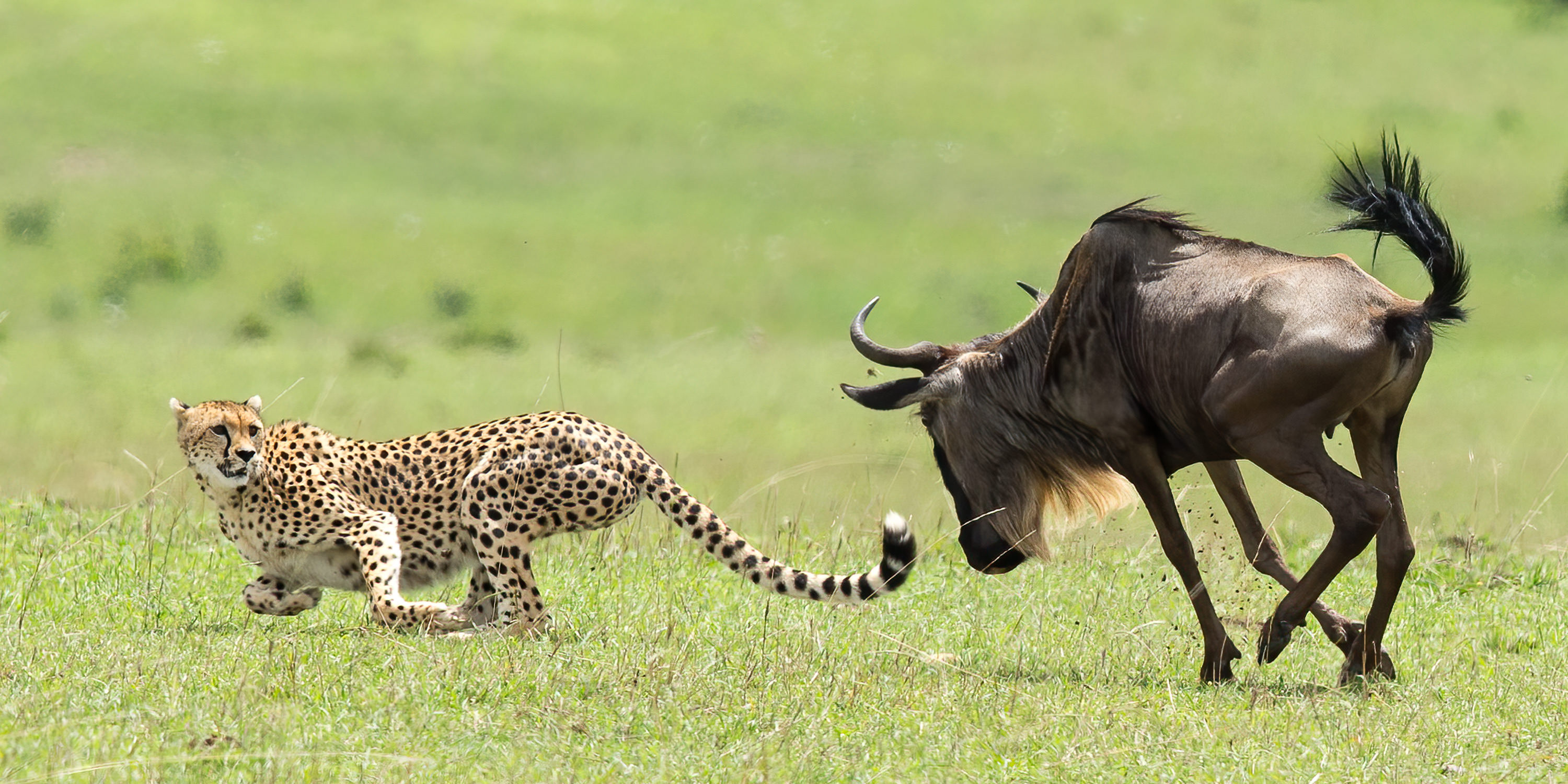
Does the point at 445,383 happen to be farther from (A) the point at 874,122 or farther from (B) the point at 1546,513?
(A) the point at 874,122

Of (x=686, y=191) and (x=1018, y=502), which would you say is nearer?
(x=1018, y=502)

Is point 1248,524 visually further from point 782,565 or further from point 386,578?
point 386,578

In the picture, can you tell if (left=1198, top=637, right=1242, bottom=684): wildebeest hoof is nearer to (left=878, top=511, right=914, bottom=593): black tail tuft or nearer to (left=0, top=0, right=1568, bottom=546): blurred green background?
(left=878, top=511, right=914, bottom=593): black tail tuft

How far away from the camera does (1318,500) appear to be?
256 inches

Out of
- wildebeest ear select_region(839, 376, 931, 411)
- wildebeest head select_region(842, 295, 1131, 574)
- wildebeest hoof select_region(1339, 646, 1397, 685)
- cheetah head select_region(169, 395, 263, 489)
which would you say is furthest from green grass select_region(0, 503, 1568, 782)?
wildebeest ear select_region(839, 376, 931, 411)

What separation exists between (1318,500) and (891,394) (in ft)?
6.39

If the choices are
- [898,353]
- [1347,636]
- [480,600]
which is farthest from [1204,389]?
[480,600]

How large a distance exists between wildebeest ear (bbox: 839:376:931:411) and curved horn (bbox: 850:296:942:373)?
0.18 metres

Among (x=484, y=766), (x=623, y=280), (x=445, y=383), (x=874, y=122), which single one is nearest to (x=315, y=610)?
(x=484, y=766)

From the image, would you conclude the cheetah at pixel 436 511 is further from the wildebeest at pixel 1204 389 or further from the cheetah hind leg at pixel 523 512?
the wildebeest at pixel 1204 389

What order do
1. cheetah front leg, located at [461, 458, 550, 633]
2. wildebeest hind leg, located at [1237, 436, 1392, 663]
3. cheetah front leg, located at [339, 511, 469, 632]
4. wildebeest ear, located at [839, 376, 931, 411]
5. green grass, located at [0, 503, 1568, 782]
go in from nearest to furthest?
1. green grass, located at [0, 503, 1568, 782]
2. wildebeest hind leg, located at [1237, 436, 1392, 663]
3. cheetah front leg, located at [339, 511, 469, 632]
4. cheetah front leg, located at [461, 458, 550, 633]
5. wildebeest ear, located at [839, 376, 931, 411]

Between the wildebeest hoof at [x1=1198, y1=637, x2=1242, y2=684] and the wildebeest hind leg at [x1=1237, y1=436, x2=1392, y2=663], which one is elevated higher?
the wildebeest hind leg at [x1=1237, y1=436, x2=1392, y2=663]

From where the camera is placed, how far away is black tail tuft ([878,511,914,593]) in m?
6.92

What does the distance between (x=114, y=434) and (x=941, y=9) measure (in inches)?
942
